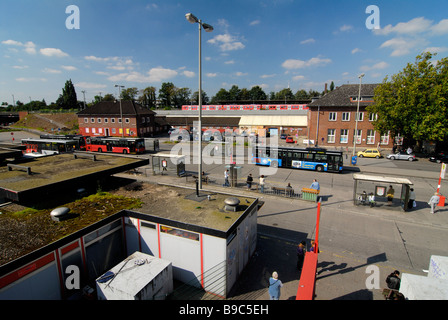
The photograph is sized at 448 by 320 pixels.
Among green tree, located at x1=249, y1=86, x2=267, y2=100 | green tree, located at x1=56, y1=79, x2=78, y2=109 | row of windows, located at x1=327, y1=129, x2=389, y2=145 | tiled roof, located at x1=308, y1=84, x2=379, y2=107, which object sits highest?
green tree, located at x1=249, y1=86, x2=267, y2=100

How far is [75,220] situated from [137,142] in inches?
1089

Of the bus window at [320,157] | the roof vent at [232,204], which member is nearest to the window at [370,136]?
the bus window at [320,157]

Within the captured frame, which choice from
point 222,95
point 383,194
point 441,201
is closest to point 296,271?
point 383,194

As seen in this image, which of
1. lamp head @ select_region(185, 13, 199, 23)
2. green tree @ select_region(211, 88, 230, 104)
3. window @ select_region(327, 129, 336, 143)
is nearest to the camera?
lamp head @ select_region(185, 13, 199, 23)

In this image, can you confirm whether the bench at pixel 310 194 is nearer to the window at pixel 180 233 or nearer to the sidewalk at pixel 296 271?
the sidewalk at pixel 296 271

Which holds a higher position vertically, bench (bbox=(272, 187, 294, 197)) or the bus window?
the bus window

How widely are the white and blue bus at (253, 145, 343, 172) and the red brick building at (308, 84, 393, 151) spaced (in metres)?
18.2

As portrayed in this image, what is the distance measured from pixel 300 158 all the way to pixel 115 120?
43.3m

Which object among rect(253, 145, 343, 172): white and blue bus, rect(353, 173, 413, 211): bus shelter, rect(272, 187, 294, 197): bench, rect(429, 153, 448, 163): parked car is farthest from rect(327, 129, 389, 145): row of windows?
rect(272, 187, 294, 197): bench

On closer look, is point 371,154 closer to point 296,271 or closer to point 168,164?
point 168,164

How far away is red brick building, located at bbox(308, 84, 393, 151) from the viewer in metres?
41.6

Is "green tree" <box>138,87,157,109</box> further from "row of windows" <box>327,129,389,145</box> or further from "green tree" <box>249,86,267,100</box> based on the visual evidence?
"row of windows" <box>327,129,389,145</box>

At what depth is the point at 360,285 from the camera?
358 inches

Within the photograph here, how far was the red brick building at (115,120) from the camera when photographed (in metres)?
53.9
